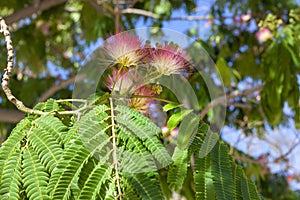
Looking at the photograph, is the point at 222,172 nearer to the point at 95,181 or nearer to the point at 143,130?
the point at 143,130

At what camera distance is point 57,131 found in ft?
3.53

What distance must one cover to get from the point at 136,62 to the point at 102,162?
0.77 ft

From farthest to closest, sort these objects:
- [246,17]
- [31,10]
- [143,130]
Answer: [246,17], [31,10], [143,130]

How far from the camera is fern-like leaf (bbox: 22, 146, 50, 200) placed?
96cm

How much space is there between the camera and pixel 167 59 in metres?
1.14

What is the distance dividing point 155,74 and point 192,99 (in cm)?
32

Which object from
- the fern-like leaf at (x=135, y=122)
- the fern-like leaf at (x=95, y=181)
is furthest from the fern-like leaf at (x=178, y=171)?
the fern-like leaf at (x=95, y=181)

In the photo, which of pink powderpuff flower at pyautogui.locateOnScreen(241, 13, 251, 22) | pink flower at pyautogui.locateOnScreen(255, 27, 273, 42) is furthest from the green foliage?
pink powderpuff flower at pyautogui.locateOnScreen(241, 13, 251, 22)

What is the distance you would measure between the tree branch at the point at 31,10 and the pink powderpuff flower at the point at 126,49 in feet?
8.66

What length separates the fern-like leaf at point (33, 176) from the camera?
0.96 meters

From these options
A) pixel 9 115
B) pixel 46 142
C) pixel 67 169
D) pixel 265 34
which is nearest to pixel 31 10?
pixel 9 115

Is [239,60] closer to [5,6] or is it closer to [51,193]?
[5,6]

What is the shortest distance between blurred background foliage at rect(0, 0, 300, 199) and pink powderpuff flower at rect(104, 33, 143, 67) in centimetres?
229

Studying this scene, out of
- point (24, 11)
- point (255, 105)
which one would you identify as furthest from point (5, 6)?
point (255, 105)
